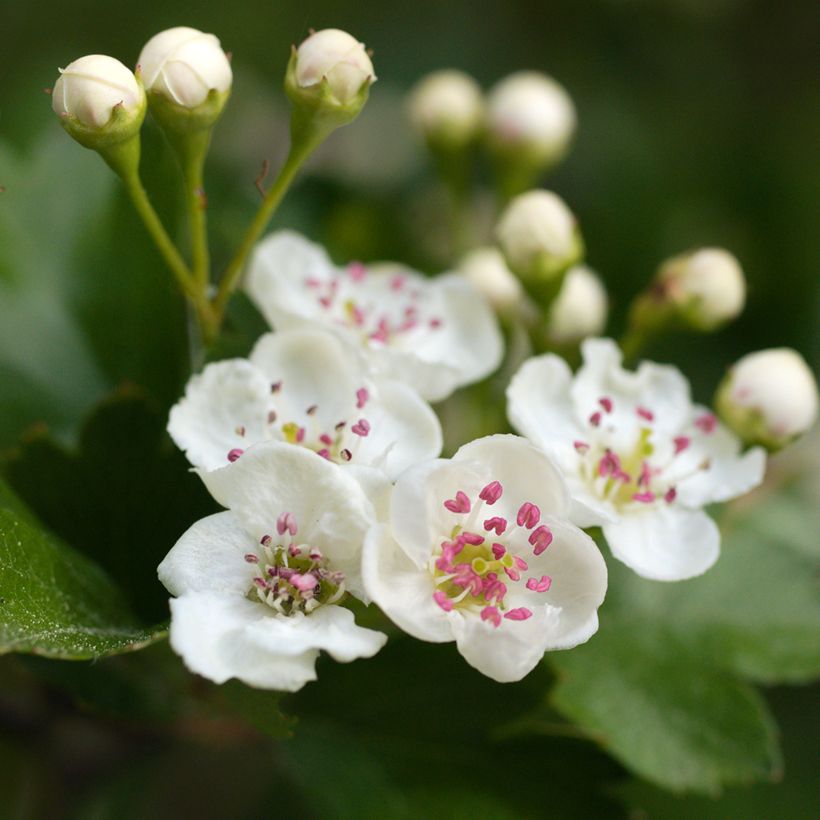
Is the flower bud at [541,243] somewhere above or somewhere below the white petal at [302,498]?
above

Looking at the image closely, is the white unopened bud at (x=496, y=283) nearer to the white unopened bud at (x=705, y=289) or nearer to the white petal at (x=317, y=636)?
the white unopened bud at (x=705, y=289)

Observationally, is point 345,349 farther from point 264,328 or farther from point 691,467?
point 691,467

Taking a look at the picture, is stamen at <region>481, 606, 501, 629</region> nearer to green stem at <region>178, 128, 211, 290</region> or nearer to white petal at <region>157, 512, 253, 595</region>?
white petal at <region>157, 512, 253, 595</region>

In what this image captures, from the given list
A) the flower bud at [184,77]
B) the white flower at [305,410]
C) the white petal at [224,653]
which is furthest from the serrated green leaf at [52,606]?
the flower bud at [184,77]

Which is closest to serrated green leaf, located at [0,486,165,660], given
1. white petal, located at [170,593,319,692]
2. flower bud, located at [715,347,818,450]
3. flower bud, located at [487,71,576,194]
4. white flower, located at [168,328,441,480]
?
white petal, located at [170,593,319,692]

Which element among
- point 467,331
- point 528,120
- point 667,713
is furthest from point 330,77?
point 667,713
